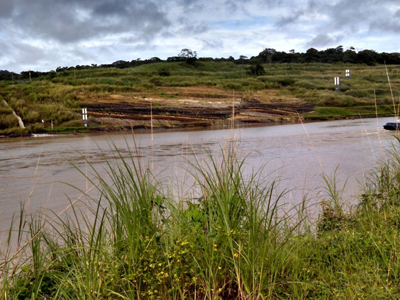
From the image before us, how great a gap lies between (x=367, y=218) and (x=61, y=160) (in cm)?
1146

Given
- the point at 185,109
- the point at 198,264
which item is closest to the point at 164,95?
the point at 185,109

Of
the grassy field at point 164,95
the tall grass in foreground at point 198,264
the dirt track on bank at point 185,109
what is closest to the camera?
the tall grass in foreground at point 198,264

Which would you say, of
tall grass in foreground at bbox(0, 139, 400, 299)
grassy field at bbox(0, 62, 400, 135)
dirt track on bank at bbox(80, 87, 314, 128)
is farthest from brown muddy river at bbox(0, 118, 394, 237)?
dirt track on bank at bbox(80, 87, 314, 128)

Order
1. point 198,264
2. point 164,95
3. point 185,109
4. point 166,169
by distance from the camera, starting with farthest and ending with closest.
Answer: point 164,95
point 185,109
point 166,169
point 198,264

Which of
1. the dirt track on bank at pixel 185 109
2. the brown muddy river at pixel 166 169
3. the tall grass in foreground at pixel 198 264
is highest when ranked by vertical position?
the dirt track on bank at pixel 185 109

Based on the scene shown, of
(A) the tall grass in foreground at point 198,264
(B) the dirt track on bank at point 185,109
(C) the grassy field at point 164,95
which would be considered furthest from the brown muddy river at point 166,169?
(B) the dirt track on bank at point 185,109

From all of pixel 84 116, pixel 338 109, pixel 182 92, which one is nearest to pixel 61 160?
pixel 84 116

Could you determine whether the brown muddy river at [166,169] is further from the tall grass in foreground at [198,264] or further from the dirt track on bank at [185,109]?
the dirt track on bank at [185,109]

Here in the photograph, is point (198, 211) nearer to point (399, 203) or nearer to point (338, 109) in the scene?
point (399, 203)

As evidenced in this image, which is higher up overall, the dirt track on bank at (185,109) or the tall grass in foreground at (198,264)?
the dirt track on bank at (185,109)

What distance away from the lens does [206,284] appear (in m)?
2.79

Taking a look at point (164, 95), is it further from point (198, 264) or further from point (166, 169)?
point (198, 264)

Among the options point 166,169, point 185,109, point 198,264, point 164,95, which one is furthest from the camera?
point 164,95

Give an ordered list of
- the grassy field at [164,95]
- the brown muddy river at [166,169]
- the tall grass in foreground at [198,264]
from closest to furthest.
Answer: the tall grass in foreground at [198,264]
the brown muddy river at [166,169]
the grassy field at [164,95]
